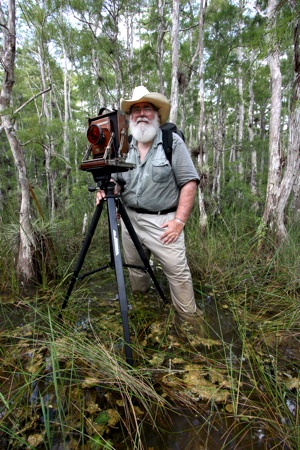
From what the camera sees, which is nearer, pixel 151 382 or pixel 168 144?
pixel 151 382

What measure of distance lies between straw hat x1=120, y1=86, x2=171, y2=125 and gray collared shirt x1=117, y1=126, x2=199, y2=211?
232 mm

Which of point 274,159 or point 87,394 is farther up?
point 274,159

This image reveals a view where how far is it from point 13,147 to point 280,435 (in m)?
3.06

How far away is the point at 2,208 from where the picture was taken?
12.1 feet

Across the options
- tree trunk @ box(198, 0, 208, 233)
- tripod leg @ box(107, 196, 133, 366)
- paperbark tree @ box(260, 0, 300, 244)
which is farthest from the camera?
tree trunk @ box(198, 0, 208, 233)

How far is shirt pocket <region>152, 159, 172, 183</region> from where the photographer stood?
6.22 ft

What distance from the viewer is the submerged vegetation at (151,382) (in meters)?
1.02

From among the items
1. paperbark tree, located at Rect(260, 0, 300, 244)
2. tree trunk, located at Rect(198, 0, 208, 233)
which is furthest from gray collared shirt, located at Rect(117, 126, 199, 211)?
tree trunk, located at Rect(198, 0, 208, 233)

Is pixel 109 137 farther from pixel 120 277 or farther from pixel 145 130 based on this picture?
pixel 120 277

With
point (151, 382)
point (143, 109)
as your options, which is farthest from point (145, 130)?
point (151, 382)

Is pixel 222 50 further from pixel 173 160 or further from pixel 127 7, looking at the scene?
pixel 173 160

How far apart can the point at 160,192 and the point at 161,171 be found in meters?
0.18

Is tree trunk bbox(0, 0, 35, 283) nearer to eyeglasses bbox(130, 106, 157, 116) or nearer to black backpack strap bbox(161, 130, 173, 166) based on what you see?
eyeglasses bbox(130, 106, 157, 116)

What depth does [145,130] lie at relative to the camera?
196 cm
